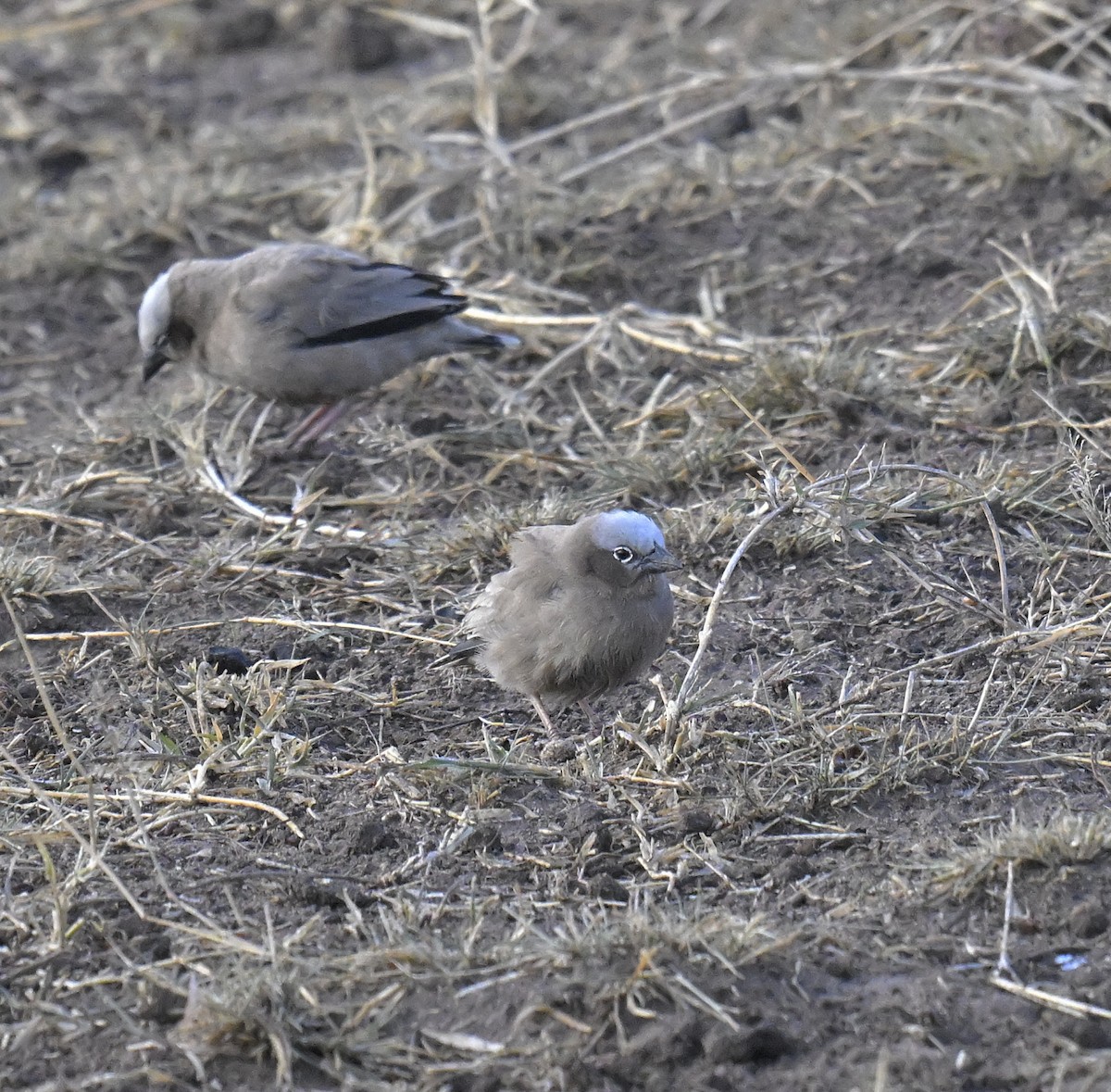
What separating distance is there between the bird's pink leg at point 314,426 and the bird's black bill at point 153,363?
0.64 m

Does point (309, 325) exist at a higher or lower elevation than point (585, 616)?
lower

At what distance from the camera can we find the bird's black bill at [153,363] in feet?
22.9

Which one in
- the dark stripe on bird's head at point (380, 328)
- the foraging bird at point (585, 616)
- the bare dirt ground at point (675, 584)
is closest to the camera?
the bare dirt ground at point (675, 584)

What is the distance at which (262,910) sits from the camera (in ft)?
12.5

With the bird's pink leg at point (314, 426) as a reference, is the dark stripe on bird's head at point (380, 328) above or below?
above

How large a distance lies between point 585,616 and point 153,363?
3206 mm

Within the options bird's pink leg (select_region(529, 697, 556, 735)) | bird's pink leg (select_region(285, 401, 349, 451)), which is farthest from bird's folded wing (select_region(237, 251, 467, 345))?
bird's pink leg (select_region(529, 697, 556, 735))

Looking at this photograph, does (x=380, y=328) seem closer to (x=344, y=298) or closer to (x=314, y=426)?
(x=344, y=298)

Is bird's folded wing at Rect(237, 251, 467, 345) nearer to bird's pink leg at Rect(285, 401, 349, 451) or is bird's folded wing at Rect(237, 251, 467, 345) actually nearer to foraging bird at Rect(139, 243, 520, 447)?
foraging bird at Rect(139, 243, 520, 447)

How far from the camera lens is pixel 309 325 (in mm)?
6621

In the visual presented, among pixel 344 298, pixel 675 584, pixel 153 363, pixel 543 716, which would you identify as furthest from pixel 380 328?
pixel 543 716

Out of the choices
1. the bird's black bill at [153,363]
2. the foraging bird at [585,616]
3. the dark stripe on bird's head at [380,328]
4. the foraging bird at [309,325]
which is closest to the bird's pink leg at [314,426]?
the foraging bird at [309,325]

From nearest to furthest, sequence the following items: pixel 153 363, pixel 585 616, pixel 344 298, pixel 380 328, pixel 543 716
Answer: pixel 585 616, pixel 543 716, pixel 380 328, pixel 344 298, pixel 153 363

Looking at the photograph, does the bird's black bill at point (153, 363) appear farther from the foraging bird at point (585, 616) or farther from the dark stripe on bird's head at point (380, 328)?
the foraging bird at point (585, 616)
